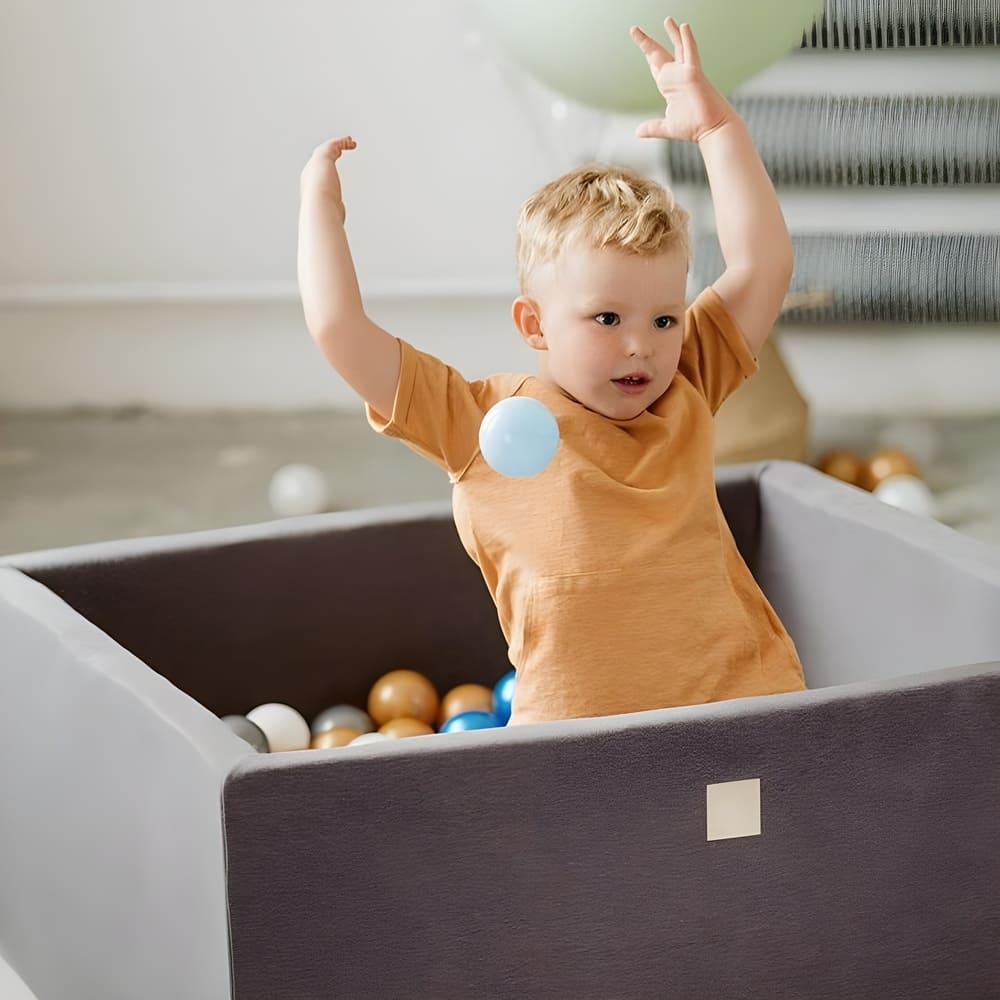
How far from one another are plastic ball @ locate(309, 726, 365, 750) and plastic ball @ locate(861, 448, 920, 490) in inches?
48.8

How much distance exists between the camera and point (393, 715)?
1.56 metres

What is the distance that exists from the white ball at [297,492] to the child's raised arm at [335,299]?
50.1 inches

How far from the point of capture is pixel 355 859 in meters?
0.99

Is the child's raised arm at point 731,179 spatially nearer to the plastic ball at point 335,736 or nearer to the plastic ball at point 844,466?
the plastic ball at point 335,736

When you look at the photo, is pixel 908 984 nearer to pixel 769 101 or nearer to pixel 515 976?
pixel 515 976

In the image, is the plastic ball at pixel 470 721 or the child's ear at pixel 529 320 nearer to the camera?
the child's ear at pixel 529 320

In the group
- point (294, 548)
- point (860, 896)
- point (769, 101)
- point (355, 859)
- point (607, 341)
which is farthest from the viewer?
point (769, 101)

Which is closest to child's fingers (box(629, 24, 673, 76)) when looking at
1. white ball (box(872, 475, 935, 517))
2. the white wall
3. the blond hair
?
the blond hair

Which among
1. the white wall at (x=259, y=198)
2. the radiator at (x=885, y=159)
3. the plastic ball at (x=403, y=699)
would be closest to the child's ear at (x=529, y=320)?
the plastic ball at (x=403, y=699)

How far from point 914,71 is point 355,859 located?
227 centimetres

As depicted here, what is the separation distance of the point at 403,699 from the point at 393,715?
0.06 feet

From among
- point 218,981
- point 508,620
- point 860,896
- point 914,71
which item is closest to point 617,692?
point 508,620

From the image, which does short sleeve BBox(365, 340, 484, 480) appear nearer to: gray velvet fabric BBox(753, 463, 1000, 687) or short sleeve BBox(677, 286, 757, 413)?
short sleeve BBox(677, 286, 757, 413)

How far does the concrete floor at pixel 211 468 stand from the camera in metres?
2.48
